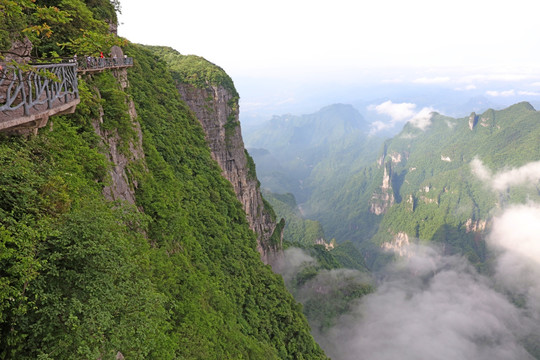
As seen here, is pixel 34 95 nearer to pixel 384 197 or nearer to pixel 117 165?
pixel 117 165

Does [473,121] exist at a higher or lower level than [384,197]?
higher

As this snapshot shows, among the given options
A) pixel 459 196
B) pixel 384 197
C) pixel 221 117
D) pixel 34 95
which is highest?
pixel 34 95

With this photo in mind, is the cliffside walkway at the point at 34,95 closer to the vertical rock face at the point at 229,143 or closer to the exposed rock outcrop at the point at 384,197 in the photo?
the vertical rock face at the point at 229,143

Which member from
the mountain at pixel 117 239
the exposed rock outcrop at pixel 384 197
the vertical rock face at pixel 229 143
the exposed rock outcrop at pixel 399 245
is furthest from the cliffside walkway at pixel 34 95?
the exposed rock outcrop at pixel 384 197

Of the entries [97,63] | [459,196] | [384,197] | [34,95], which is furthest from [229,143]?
[384,197]

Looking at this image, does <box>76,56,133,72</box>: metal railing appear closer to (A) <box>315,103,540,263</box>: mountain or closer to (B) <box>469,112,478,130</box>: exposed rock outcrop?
(A) <box>315,103,540,263</box>: mountain

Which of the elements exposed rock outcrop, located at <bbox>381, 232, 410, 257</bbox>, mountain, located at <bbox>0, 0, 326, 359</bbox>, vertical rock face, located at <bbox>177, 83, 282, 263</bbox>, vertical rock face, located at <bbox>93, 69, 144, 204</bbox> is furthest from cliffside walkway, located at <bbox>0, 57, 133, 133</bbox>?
exposed rock outcrop, located at <bbox>381, 232, 410, 257</bbox>

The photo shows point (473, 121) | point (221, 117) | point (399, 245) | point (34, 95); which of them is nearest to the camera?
point (34, 95)

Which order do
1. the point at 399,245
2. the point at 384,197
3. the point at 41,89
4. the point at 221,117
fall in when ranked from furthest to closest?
the point at 384,197, the point at 399,245, the point at 221,117, the point at 41,89
